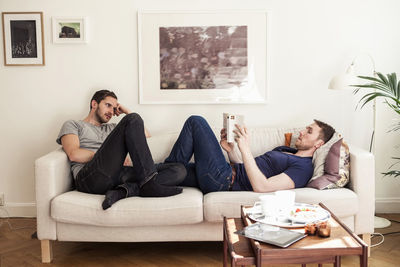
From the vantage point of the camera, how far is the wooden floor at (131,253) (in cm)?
271

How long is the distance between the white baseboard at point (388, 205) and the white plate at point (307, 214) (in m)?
1.80

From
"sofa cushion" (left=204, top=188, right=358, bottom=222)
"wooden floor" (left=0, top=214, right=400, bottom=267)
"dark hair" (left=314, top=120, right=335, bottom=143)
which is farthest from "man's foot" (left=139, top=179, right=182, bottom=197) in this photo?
"dark hair" (left=314, top=120, right=335, bottom=143)

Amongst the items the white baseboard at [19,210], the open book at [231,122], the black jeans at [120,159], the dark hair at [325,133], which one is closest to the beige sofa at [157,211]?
the black jeans at [120,159]

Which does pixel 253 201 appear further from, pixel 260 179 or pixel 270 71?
pixel 270 71

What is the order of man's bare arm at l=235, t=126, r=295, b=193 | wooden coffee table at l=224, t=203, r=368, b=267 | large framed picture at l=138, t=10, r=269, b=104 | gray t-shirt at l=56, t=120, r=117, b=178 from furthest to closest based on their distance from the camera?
large framed picture at l=138, t=10, r=269, b=104 < gray t-shirt at l=56, t=120, r=117, b=178 < man's bare arm at l=235, t=126, r=295, b=193 < wooden coffee table at l=224, t=203, r=368, b=267

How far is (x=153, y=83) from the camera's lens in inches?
144

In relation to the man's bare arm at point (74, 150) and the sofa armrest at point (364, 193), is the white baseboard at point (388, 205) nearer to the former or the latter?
the sofa armrest at point (364, 193)

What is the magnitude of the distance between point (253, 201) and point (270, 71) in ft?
4.53

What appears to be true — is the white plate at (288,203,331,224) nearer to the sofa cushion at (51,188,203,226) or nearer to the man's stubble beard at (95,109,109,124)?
the sofa cushion at (51,188,203,226)

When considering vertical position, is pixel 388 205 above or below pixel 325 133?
below

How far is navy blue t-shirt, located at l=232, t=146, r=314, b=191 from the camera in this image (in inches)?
111

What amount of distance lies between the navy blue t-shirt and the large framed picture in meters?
0.79

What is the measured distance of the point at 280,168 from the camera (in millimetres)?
2934

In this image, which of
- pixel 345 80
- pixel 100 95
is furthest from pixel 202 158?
pixel 345 80
